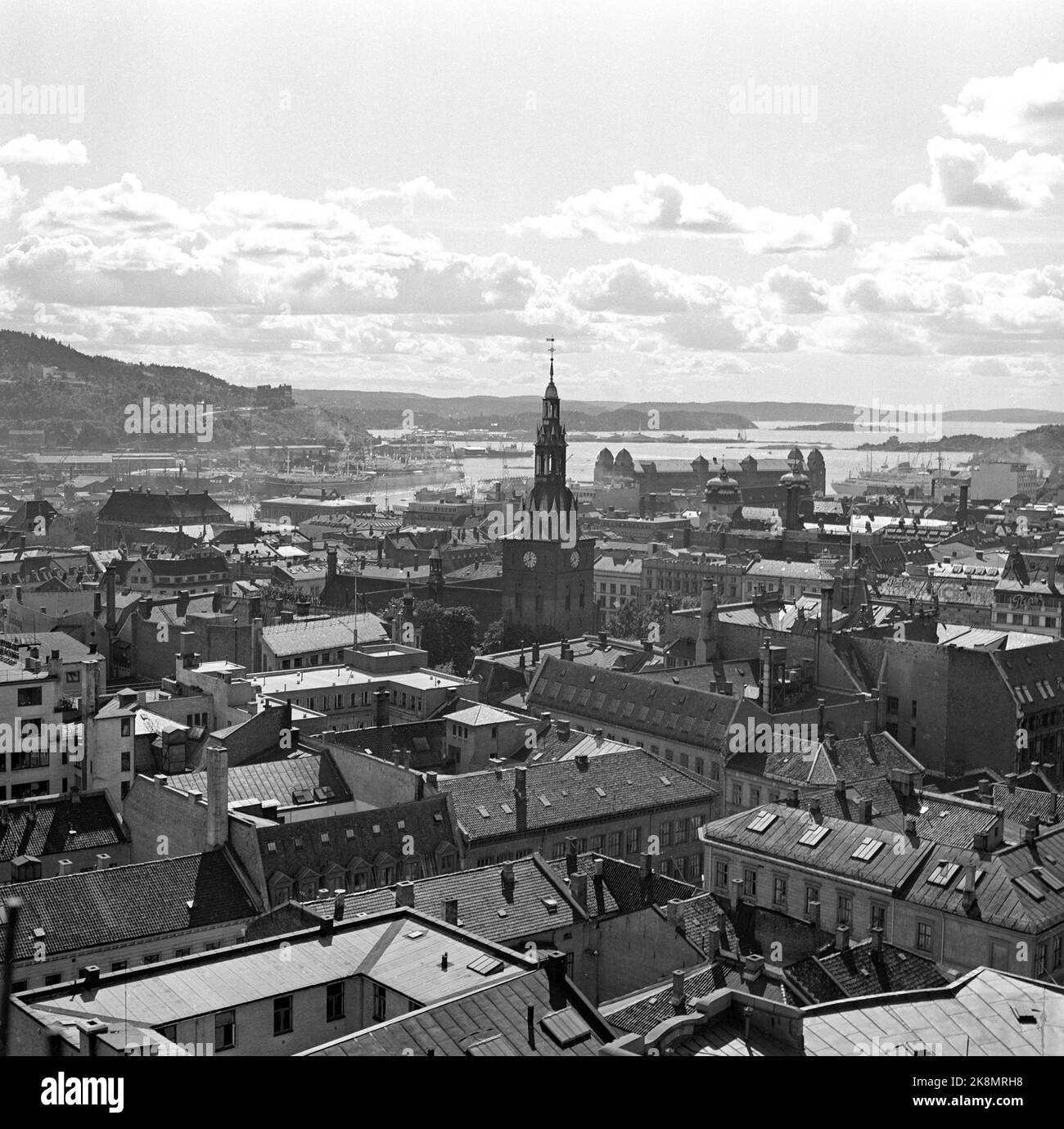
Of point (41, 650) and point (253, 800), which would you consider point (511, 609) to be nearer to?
point (41, 650)

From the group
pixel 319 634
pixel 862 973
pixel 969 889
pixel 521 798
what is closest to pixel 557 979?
pixel 862 973

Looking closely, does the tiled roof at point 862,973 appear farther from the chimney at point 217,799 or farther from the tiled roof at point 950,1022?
the chimney at point 217,799

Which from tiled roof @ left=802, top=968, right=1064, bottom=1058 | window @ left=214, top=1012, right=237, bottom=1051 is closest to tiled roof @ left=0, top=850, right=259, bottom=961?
window @ left=214, top=1012, right=237, bottom=1051

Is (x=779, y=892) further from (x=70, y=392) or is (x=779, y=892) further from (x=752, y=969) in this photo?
(x=70, y=392)

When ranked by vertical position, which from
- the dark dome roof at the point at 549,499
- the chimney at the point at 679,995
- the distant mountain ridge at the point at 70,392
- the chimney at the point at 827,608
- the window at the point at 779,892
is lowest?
the window at the point at 779,892

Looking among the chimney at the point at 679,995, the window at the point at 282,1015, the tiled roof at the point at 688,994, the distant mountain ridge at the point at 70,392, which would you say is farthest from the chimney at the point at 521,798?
the distant mountain ridge at the point at 70,392
